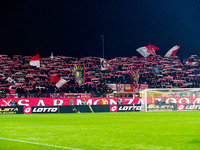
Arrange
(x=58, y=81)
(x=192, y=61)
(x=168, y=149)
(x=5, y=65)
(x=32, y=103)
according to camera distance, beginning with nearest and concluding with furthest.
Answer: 1. (x=168, y=149)
2. (x=32, y=103)
3. (x=58, y=81)
4. (x=5, y=65)
5. (x=192, y=61)

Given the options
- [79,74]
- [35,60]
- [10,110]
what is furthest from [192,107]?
[35,60]

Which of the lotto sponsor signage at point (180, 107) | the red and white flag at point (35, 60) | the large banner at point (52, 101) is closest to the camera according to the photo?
the lotto sponsor signage at point (180, 107)

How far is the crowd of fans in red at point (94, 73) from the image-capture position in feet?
238

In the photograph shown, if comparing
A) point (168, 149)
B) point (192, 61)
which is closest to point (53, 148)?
point (168, 149)

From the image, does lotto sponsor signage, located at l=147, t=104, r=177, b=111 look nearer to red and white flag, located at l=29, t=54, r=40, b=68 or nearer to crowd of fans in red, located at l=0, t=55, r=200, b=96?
crowd of fans in red, located at l=0, t=55, r=200, b=96

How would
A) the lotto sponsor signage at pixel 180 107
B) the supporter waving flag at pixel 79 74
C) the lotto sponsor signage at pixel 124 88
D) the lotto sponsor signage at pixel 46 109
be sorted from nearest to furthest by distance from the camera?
the lotto sponsor signage at pixel 46 109 → the lotto sponsor signage at pixel 180 107 → the lotto sponsor signage at pixel 124 88 → the supporter waving flag at pixel 79 74

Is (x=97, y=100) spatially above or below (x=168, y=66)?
below

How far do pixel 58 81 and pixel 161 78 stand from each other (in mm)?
24019

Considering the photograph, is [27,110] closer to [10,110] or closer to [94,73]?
[10,110]

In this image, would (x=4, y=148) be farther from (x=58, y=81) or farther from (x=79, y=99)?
(x=58, y=81)

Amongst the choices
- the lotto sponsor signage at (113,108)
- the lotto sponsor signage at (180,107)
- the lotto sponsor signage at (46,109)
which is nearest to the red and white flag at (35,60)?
the lotto sponsor signage at (46,109)

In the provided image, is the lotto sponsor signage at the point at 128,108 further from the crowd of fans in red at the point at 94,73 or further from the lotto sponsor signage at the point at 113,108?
the crowd of fans in red at the point at 94,73

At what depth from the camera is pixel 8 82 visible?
2955 inches

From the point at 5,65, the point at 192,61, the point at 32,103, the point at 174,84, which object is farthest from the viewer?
the point at 192,61
